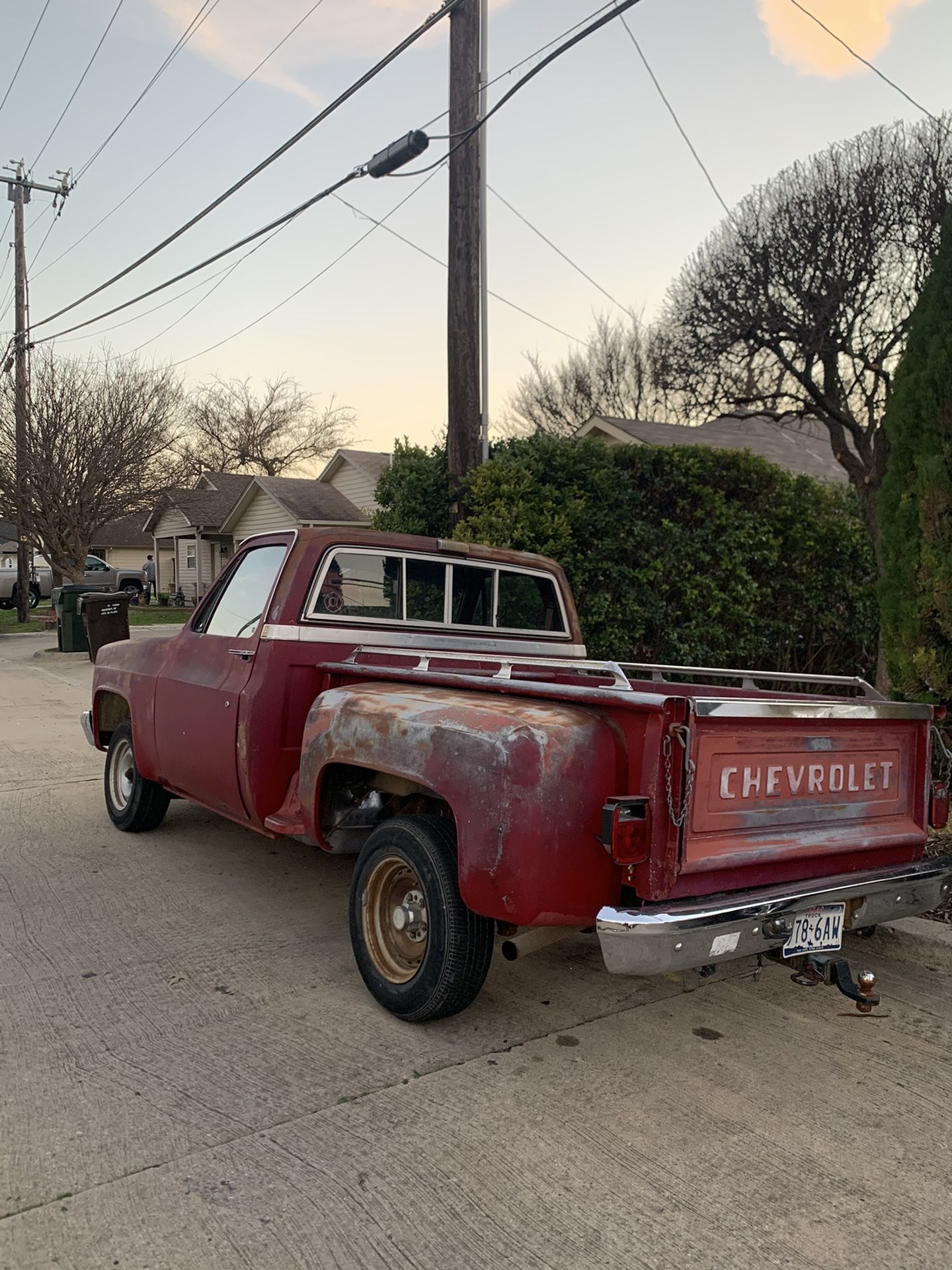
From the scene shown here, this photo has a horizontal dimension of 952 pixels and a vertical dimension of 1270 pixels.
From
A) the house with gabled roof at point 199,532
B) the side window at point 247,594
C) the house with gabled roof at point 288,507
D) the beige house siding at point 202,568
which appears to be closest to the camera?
the side window at point 247,594

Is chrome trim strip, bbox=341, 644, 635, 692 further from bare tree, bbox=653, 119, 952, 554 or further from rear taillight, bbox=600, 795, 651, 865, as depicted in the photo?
bare tree, bbox=653, 119, 952, 554

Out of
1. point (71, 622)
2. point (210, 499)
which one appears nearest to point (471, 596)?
point (71, 622)

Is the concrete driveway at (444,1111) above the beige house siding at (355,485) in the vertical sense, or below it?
below

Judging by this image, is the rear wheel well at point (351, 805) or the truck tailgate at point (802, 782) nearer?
the truck tailgate at point (802, 782)

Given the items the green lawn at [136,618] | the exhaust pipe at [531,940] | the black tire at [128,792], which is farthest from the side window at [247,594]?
the green lawn at [136,618]

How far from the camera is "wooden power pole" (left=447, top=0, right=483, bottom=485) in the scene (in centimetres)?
854

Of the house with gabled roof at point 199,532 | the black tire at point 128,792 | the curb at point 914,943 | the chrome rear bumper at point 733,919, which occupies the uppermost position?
the house with gabled roof at point 199,532

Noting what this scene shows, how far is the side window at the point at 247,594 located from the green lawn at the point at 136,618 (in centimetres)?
1750

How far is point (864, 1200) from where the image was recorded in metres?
2.58

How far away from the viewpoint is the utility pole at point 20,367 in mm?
22562

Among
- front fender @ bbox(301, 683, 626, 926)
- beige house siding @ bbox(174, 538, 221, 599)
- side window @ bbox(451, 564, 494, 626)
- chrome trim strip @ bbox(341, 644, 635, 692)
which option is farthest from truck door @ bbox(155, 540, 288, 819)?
beige house siding @ bbox(174, 538, 221, 599)

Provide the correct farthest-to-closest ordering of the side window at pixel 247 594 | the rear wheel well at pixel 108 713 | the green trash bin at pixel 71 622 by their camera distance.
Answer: the green trash bin at pixel 71 622
the rear wheel well at pixel 108 713
the side window at pixel 247 594

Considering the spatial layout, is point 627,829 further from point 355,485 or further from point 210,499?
point 210,499

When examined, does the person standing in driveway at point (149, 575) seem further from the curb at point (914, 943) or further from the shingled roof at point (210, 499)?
the curb at point (914, 943)
